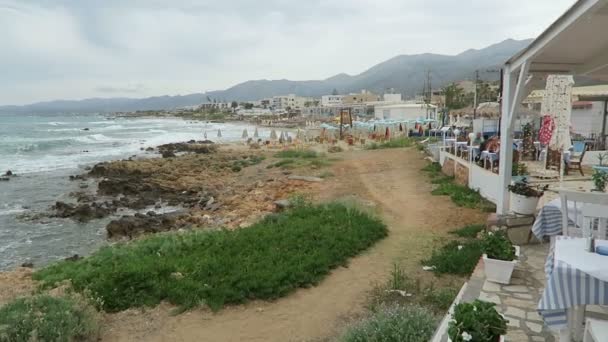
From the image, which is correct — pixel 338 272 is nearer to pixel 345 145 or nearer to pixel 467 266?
pixel 467 266

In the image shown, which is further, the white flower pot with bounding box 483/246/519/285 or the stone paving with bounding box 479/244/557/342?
the white flower pot with bounding box 483/246/519/285

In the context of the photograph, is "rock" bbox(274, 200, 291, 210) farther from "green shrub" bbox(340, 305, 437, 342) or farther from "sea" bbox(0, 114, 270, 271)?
"green shrub" bbox(340, 305, 437, 342)

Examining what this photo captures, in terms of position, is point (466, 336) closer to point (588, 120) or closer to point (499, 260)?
point (499, 260)

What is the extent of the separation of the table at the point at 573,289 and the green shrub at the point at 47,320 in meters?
4.16

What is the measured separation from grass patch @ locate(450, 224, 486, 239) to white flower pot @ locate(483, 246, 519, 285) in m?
2.49

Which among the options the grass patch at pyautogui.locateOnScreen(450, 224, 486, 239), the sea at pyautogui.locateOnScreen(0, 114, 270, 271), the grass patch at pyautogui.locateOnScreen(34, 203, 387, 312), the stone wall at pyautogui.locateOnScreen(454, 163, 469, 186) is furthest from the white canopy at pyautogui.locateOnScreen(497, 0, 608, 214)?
the sea at pyautogui.locateOnScreen(0, 114, 270, 271)

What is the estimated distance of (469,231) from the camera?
6824mm

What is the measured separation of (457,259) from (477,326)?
3.25 m

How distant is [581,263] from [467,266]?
9.33 ft

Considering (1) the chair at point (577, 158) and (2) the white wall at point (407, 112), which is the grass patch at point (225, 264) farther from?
(2) the white wall at point (407, 112)

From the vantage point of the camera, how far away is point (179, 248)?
6965mm

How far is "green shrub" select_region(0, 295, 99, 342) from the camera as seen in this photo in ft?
12.8

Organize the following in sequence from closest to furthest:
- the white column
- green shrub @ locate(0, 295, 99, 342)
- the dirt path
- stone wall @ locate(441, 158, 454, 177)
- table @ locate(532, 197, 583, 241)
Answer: green shrub @ locate(0, 295, 99, 342) < the dirt path < table @ locate(532, 197, 583, 241) < the white column < stone wall @ locate(441, 158, 454, 177)

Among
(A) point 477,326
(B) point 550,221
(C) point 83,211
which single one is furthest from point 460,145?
(C) point 83,211
